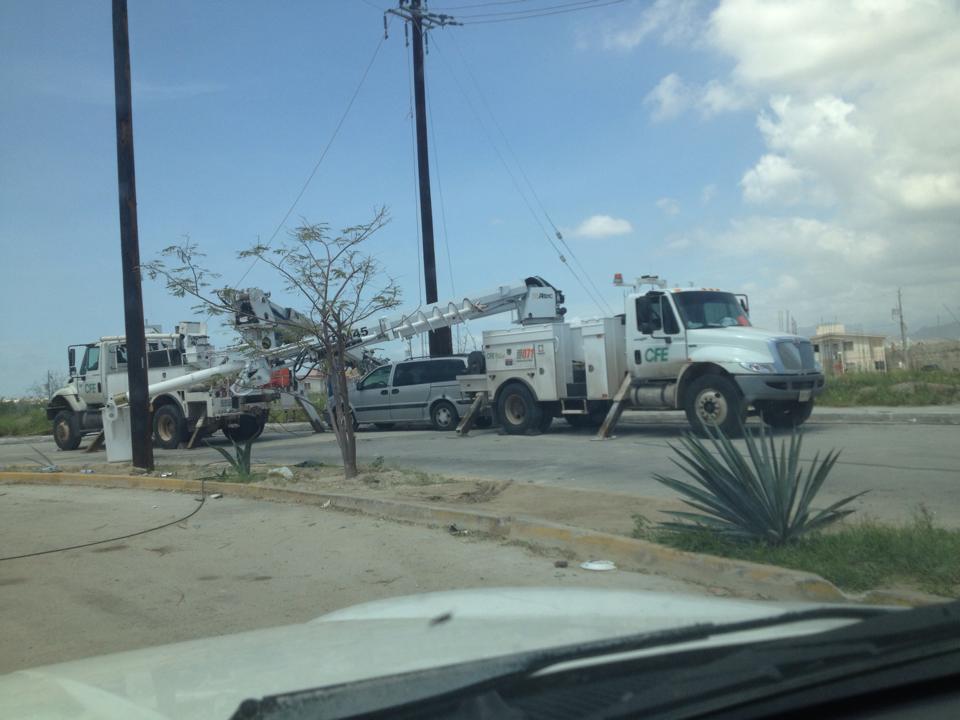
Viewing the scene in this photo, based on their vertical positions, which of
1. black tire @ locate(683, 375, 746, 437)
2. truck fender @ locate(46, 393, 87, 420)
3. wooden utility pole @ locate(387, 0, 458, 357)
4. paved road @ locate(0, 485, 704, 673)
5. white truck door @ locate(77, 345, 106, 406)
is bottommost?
paved road @ locate(0, 485, 704, 673)

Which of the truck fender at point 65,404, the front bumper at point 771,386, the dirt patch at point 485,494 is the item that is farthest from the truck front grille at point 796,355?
the truck fender at point 65,404

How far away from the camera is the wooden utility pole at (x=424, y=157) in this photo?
1009 inches

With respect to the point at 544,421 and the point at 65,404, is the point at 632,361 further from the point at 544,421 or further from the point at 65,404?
the point at 65,404

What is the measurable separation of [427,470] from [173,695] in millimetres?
10370

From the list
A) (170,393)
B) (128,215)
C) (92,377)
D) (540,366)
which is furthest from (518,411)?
(92,377)

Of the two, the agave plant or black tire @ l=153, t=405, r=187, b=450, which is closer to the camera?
the agave plant

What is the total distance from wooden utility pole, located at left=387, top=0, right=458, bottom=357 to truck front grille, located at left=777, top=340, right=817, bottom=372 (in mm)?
11896

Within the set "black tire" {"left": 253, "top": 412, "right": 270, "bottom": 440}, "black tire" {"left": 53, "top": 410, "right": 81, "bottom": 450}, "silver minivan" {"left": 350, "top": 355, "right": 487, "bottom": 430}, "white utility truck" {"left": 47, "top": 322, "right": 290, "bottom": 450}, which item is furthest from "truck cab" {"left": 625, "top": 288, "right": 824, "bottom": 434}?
"black tire" {"left": 53, "top": 410, "right": 81, "bottom": 450}

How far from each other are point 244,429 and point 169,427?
190 cm

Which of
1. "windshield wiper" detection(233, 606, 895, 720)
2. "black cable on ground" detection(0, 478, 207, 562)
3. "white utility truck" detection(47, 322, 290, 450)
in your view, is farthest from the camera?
"white utility truck" detection(47, 322, 290, 450)

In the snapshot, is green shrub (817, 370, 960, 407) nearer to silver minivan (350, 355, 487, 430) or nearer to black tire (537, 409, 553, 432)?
black tire (537, 409, 553, 432)

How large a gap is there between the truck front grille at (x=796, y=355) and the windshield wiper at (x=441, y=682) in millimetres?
12549

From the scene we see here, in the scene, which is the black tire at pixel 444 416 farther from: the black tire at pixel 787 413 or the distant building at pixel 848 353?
the distant building at pixel 848 353

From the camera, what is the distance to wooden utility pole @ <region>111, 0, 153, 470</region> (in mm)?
13305
